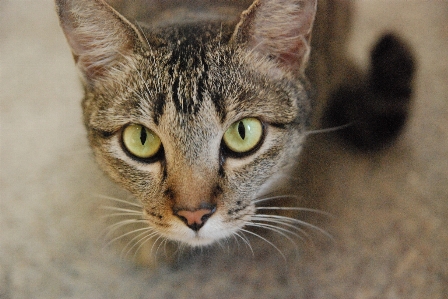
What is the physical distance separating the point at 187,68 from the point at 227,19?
24 centimetres

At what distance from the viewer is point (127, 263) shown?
1.09 meters

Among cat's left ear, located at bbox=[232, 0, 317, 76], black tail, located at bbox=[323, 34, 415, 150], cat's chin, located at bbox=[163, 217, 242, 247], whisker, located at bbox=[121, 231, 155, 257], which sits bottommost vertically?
whisker, located at bbox=[121, 231, 155, 257]

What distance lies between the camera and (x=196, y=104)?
84 centimetres

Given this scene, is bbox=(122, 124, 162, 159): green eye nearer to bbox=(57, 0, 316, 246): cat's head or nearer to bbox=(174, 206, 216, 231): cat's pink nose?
bbox=(57, 0, 316, 246): cat's head

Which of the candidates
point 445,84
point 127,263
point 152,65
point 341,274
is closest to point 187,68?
point 152,65

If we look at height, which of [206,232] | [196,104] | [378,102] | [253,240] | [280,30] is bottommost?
[253,240]

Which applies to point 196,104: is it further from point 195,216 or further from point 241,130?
point 195,216

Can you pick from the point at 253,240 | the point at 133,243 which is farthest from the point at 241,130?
the point at 133,243

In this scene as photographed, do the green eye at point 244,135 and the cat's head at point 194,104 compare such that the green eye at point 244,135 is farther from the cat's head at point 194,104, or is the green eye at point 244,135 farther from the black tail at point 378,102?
the black tail at point 378,102

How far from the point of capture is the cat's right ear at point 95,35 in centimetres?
86

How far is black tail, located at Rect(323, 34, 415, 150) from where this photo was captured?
1261mm

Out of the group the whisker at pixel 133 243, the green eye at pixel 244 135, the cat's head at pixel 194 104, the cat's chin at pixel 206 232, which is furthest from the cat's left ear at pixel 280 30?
the whisker at pixel 133 243

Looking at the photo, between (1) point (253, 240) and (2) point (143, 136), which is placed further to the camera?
(1) point (253, 240)

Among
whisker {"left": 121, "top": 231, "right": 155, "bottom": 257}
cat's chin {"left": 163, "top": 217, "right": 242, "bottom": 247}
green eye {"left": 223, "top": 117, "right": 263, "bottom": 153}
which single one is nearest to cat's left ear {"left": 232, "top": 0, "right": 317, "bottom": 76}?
green eye {"left": 223, "top": 117, "right": 263, "bottom": 153}
